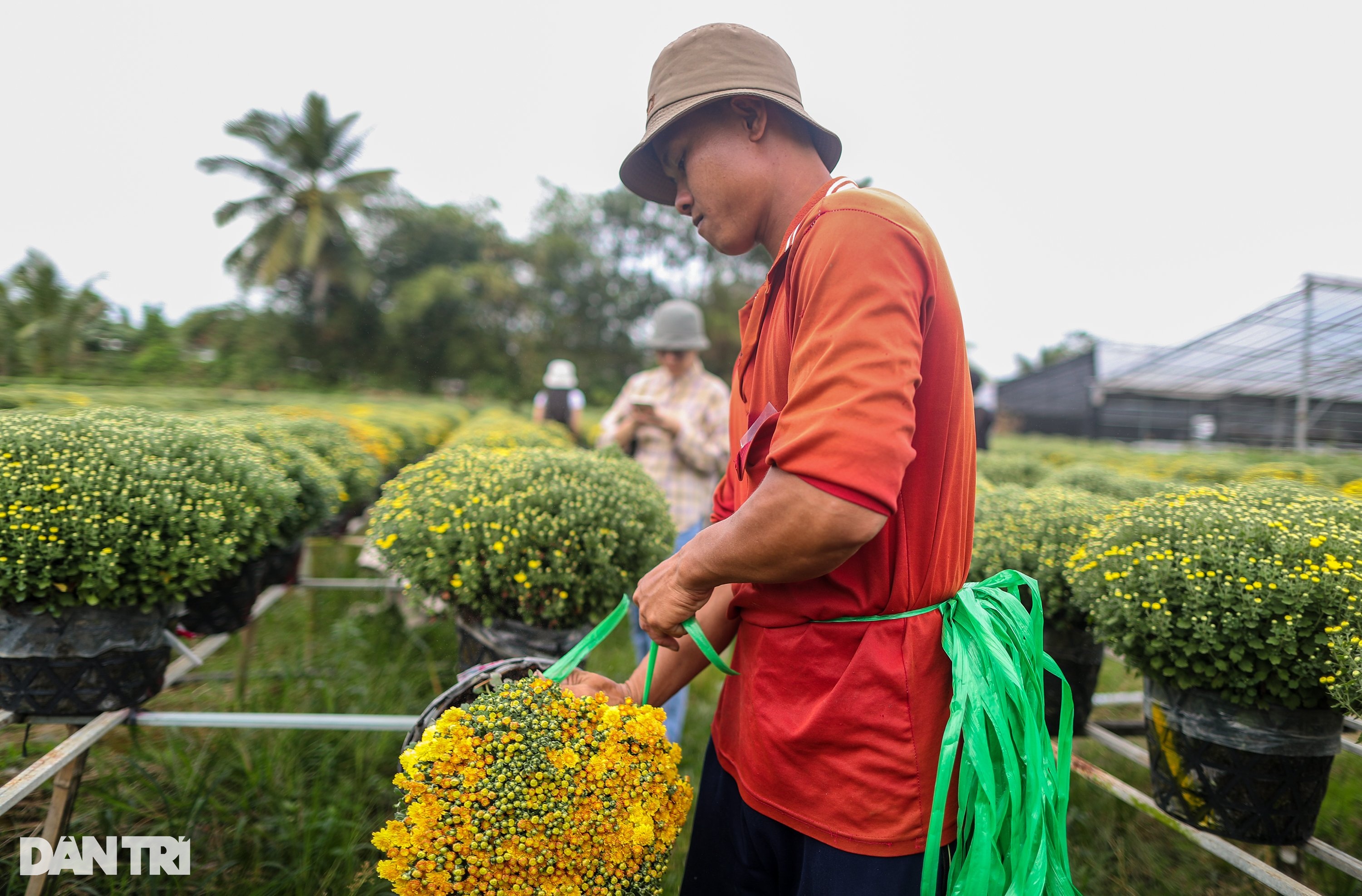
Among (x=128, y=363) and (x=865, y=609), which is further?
(x=128, y=363)

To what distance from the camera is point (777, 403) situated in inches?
48.9

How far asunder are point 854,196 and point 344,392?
95.1ft

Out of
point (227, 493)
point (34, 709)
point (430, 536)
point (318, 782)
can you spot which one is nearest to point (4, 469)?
point (227, 493)

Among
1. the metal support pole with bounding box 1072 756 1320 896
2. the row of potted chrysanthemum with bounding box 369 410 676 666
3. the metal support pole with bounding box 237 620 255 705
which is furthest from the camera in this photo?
the metal support pole with bounding box 237 620 255 705

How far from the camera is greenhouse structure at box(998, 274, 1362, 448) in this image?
13.5 m

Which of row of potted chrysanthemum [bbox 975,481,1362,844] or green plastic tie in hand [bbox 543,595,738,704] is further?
row of potted chrysanthemum [bbox 975,481,1362,844]

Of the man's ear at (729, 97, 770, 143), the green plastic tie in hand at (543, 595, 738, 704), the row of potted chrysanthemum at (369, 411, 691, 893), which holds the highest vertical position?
the man's ear at (729, 97, 770, 143)

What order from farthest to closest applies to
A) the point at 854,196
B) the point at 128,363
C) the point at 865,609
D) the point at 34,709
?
the point at 128,363, the point at 34,709, the point at 865,609, the point at 854,196

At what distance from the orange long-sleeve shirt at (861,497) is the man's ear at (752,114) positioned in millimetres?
176

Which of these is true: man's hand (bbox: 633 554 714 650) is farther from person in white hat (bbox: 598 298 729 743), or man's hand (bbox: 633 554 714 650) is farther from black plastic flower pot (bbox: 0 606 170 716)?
person in white hat (bbox: 598 298 729 743)

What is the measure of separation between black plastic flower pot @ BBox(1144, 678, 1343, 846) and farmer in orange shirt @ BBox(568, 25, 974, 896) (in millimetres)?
1372

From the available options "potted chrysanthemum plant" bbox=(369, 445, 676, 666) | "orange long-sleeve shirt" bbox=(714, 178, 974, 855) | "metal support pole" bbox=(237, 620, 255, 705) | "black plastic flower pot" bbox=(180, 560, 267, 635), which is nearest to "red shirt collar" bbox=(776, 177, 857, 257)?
"orange long-sleeve shirt" bbox=(714, 178, 974, 855)

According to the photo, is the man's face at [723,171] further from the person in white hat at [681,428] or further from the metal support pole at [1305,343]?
the metal support pole at [1305,343]

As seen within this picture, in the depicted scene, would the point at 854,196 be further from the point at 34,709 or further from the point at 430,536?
the point at 34,709
